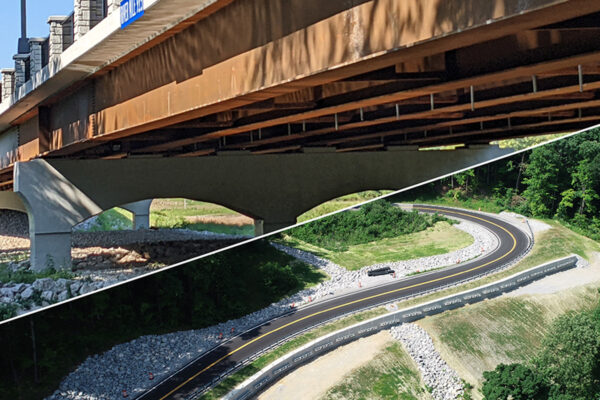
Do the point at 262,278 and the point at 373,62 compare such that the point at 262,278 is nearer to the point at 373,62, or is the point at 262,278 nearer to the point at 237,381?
the point at 237,381

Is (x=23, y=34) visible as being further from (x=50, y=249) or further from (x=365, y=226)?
(x=365, y=226)

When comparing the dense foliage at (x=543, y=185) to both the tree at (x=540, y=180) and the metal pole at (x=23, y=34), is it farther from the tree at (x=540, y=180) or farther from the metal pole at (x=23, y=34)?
the metal pole at (x=23, y=34)

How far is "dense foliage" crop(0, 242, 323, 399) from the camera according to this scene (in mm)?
2990

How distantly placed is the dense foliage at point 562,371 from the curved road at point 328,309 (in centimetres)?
58

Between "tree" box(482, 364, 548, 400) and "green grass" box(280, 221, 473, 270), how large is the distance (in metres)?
0.72

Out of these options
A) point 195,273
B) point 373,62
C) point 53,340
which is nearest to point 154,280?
point 195,273

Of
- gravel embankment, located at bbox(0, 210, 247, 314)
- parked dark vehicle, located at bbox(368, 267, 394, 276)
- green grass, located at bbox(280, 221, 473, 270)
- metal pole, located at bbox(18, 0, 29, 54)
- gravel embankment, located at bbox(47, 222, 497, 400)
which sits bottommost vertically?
gravel embankment, located at bbox(0, 210, 247, 314)

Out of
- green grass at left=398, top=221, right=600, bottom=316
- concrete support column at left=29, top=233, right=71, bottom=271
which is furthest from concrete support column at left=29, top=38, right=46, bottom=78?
green grass at left=398, top=221, right=600, bottom=316

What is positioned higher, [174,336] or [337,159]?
[337,159]

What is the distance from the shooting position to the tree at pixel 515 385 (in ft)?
9.25

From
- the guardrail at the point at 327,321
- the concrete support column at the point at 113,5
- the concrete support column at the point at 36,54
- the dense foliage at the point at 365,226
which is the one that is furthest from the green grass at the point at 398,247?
the concrete support column at the point at 36,54

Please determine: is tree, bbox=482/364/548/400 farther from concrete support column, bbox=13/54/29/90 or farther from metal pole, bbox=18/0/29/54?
metal pole, bbox=18/0/29/54

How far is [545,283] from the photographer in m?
3.35

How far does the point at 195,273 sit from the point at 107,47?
10641mm
